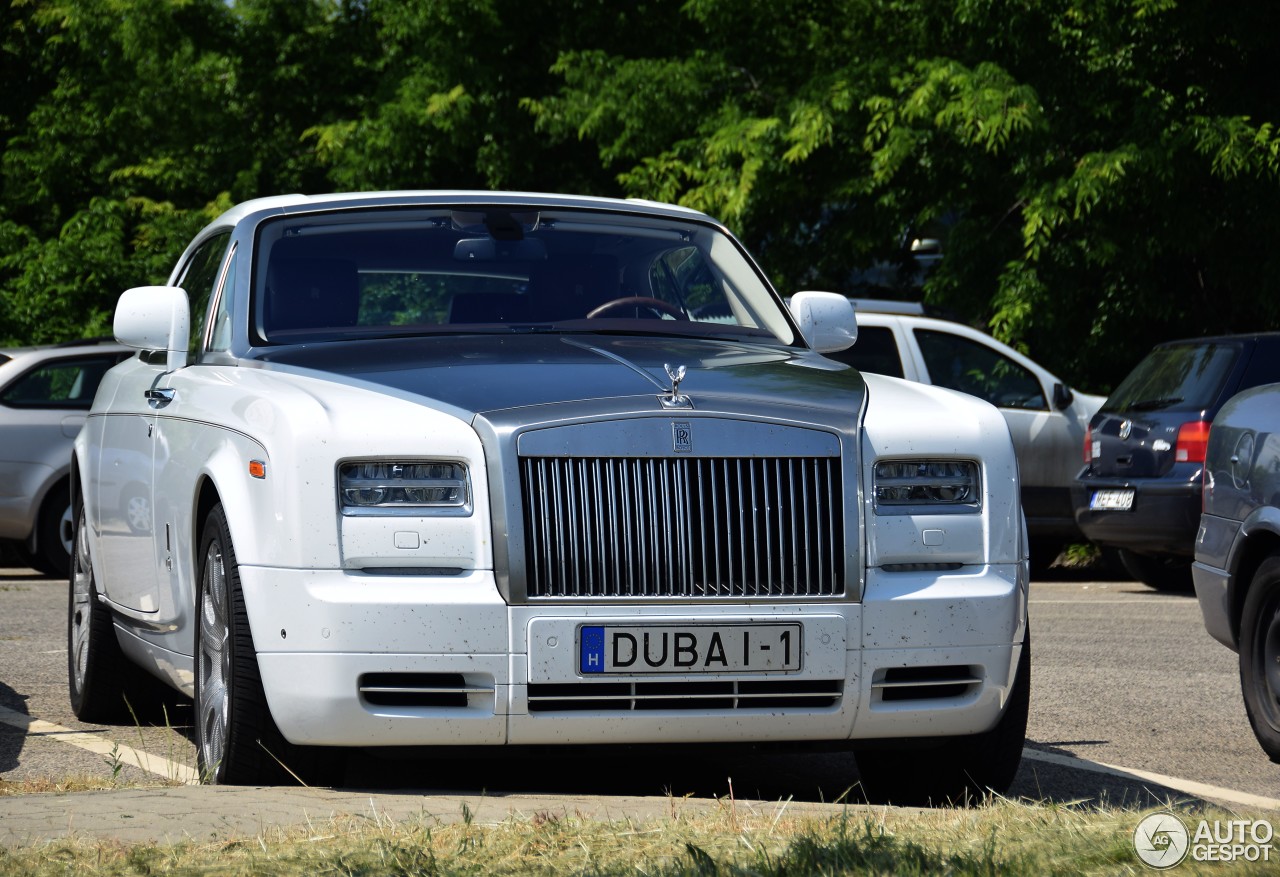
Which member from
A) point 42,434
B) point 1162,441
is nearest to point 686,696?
point 1162,441

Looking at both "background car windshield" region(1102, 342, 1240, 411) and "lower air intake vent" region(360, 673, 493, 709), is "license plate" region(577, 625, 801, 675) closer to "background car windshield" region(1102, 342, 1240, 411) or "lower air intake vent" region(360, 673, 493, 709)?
"lower air intake vent" region(360, 673, 493, 709)

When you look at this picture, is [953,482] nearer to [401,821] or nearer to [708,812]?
[708,812]

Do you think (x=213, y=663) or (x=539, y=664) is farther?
(x=213, y=663)

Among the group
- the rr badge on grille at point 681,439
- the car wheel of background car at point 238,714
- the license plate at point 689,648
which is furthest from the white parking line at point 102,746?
the rr badge on grille at point 681,439

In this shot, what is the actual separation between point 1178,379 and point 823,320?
666 centimetres

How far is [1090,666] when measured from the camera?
9203 mm

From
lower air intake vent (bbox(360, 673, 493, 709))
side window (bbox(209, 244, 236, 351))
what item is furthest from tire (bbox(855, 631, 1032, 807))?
side window (bbox(209, 244, 236, 351))

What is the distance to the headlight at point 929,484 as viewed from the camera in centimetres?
514

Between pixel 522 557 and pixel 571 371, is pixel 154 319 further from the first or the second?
pixel 522 557

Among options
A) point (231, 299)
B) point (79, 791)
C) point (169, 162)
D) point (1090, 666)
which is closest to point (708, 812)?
point (79, 791)

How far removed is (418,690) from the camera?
193 inches

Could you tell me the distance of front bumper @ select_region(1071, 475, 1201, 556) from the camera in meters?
12.3

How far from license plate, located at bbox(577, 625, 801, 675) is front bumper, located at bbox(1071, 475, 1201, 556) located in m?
7.78

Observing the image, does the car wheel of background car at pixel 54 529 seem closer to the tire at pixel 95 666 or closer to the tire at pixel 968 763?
the tire at pixel 95 666
